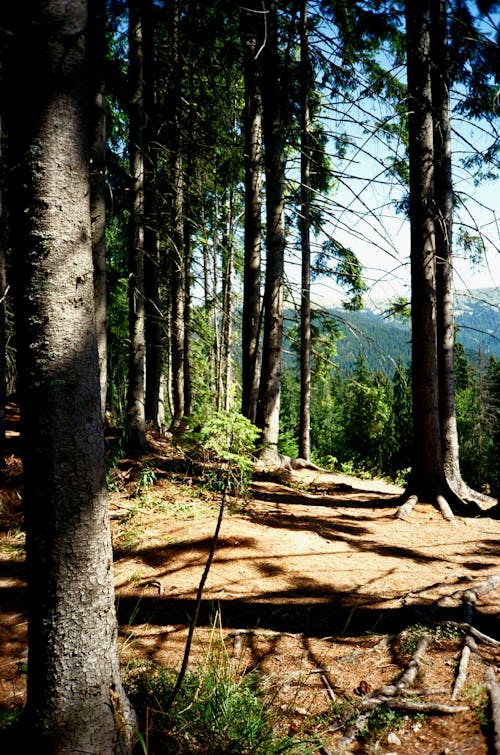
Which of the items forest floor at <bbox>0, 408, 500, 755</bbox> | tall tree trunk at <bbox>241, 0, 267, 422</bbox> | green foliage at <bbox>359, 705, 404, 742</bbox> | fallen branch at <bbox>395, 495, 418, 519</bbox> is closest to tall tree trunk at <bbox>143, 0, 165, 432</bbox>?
tall tree trunk at <bbox>241, 0, 267, 422</bbox>

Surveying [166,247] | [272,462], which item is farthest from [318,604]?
[166,247]

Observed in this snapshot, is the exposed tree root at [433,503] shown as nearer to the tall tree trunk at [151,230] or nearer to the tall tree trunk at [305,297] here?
the tall tree trunk at [151,230]

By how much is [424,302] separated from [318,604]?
470 centimetres

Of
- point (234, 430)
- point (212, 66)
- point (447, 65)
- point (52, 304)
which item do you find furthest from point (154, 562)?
point (447, 65)

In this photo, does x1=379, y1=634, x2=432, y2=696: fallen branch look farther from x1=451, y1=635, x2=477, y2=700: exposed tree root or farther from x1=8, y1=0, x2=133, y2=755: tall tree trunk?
x1=8, y1=0, x2=133, y2=755: tall tree trunk

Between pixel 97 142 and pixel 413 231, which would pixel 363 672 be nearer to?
pixel 413 231

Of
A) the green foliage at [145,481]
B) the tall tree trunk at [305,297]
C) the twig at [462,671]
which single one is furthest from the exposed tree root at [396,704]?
the tall tree trunk at [305,297]

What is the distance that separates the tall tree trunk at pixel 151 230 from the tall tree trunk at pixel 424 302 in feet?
14.0

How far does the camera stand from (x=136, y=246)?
752 centimetres

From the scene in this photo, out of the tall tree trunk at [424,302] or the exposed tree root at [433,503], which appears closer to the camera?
the exposed tree root at [433,503]

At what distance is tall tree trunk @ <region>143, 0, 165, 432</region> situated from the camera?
27.8 feet

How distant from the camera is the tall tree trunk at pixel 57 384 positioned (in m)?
1.90

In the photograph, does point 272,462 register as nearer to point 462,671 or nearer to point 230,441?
point 230,441

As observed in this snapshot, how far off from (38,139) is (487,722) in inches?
137
